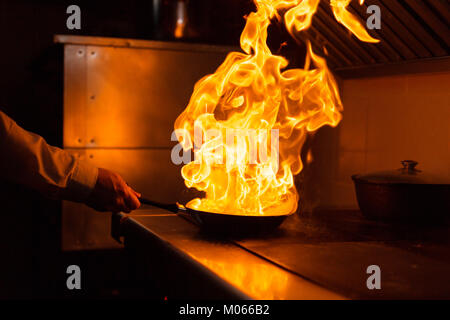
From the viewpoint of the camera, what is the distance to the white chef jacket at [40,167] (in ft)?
4.99

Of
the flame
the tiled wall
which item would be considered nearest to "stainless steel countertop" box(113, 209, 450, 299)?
the flame

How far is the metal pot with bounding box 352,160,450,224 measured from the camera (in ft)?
5.30

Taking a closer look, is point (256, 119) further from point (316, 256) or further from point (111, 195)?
point (316, 256)

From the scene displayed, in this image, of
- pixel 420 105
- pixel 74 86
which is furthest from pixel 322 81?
pixel 74 86

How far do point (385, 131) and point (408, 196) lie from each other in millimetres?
734

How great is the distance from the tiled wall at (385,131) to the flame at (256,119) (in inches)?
4.7

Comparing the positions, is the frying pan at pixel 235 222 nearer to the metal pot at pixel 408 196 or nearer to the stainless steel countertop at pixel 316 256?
the stainless steel countertop at pixel 316 256

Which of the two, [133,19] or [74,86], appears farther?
[133,19]

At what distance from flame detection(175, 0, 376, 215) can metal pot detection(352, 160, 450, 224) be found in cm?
26

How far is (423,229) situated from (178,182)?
1373 millimetres

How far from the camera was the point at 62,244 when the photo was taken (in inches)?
96.4

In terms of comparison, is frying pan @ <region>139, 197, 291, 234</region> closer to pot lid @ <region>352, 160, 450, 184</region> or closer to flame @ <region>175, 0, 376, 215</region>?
flame @ <region>175, 0, 376, 215</region>
